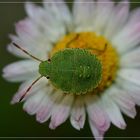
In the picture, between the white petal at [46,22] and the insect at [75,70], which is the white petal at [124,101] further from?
the white petal at [46,22]

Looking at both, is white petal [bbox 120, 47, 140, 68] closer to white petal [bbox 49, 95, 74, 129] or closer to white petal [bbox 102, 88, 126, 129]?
white petal [bbox 102, 88, 126, 129]

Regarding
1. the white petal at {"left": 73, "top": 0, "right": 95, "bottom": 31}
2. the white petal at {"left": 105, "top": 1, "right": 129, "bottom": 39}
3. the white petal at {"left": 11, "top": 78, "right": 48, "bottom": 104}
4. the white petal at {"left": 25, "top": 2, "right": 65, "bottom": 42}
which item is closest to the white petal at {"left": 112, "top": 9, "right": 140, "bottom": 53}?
the white petal at {"left": 105, "top": 1, "right": 129, "bottom": 39}

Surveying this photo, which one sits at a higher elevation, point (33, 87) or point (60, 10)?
point (60, 10)

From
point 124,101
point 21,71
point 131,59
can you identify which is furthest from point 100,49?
point 21,71

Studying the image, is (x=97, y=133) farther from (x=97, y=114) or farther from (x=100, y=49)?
(x=100, y=49)

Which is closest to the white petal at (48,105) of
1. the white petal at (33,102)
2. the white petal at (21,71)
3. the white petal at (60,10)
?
the white petal at (33,102)

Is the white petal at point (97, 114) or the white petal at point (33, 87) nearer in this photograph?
the white petal at point (97, 114)

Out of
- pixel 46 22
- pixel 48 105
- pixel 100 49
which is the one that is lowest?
pixel 48 105
